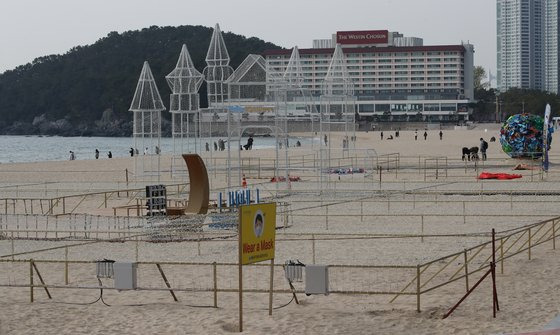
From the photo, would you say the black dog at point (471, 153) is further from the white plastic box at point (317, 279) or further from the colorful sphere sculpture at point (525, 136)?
the white plastic box at point (317, 279)

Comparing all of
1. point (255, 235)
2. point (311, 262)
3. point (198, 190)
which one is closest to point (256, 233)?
point (255, 235)

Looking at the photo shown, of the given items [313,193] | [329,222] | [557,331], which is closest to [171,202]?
[313,193]

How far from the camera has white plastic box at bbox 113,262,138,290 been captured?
1540 cm

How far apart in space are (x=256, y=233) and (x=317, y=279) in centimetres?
150

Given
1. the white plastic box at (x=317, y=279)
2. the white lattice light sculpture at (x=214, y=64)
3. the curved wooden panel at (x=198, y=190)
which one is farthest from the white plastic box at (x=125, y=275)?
the white lattice light sculpture at (x=214, y=64)

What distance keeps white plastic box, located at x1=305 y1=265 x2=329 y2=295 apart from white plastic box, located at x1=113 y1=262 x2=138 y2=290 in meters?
2.57

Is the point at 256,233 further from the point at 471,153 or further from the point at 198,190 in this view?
the point at 471,153

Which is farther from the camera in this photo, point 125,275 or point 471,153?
point 471,153

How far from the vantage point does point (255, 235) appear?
1369 centimetres

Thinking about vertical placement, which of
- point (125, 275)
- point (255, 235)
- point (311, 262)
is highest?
point (255, 235)

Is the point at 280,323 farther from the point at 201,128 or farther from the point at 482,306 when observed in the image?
the point at 201,128

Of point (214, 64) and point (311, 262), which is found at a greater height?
point (214, 64)

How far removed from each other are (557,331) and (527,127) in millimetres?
36466

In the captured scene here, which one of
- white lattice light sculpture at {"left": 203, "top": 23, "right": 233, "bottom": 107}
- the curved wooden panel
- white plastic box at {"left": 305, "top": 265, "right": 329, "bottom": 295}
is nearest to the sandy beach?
white plastic box at {"left": 305, "top": 265, "right": 329, "bottom": 295}
